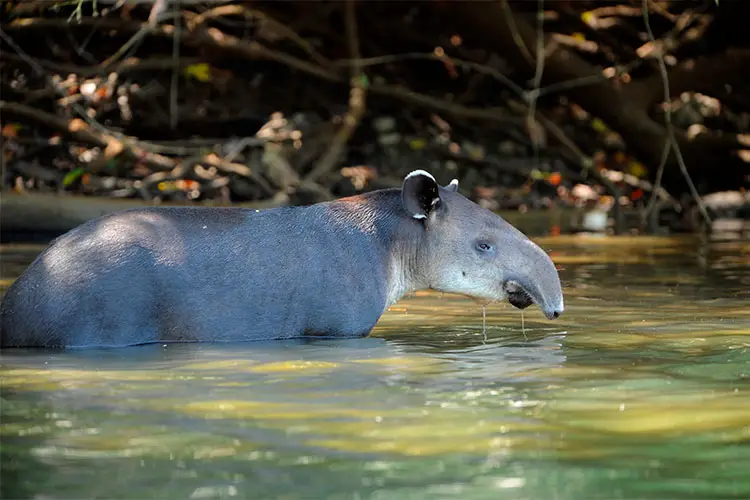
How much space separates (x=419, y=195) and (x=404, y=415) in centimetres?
305

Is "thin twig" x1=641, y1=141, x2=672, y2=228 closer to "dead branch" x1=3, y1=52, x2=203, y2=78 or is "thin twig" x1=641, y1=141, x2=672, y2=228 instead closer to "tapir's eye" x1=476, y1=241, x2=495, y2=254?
"tapir's eye" x1=476, y1=241, x2=495, y2=254

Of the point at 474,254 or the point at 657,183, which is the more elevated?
the point at 657,183

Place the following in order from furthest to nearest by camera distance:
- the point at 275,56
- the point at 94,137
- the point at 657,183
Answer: the point at 275,56 < the point at 94,137 < the point at 657,183

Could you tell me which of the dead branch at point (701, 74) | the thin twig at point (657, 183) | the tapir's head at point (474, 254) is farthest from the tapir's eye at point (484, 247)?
the dead branch at point (701, 74)

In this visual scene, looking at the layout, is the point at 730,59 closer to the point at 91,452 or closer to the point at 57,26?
the point at 57,26

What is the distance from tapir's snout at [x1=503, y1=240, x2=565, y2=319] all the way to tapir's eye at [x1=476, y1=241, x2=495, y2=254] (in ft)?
0.56

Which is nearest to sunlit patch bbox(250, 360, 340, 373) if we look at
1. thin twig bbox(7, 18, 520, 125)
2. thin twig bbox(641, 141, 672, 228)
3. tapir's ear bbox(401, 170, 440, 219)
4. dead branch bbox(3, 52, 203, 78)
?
tapir's ear bbox(401, 170, 440, 219)

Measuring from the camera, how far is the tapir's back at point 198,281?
763 centimetres

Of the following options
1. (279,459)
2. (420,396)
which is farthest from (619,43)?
(279,459)

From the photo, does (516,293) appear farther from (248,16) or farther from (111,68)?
(111,68)

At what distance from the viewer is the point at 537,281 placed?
8.45m

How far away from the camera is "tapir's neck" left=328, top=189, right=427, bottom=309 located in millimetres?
8648

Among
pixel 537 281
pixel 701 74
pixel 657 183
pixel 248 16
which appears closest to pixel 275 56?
pixel 248 16

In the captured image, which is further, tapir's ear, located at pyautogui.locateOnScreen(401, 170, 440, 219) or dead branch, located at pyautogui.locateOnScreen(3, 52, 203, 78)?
dead branch, located at pyautogui.locateOnScreen(3, 52, 203, 78)
